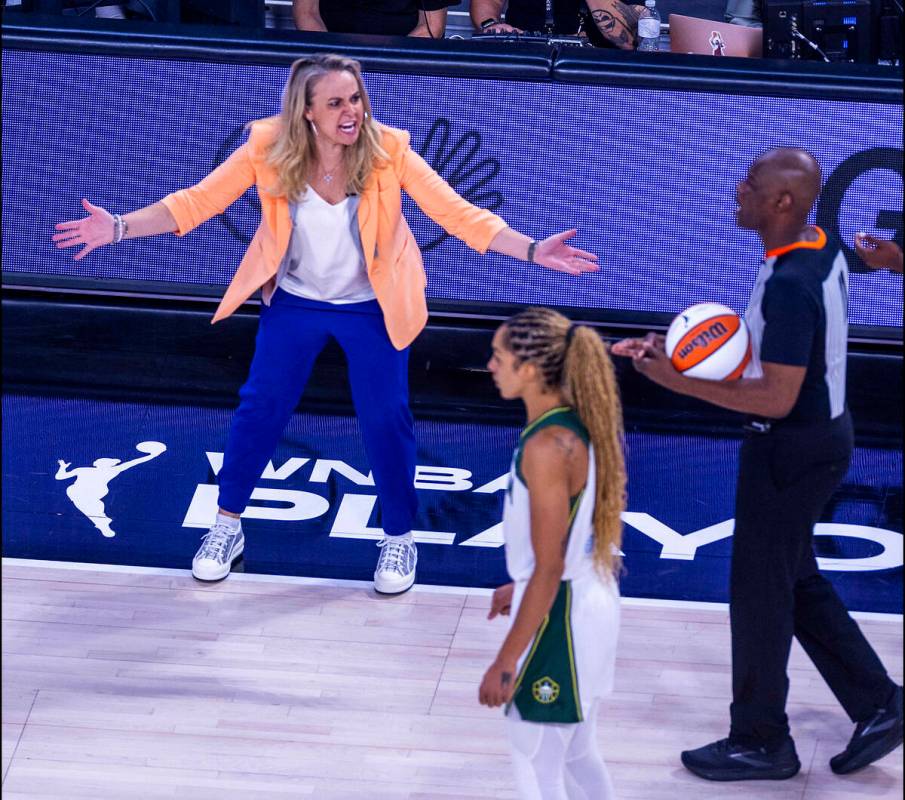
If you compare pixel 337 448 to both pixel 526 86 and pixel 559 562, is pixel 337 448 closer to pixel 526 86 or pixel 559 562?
pixel 526 86

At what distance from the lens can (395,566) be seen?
5.08 metres

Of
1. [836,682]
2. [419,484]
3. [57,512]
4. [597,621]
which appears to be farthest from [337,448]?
[597,621]

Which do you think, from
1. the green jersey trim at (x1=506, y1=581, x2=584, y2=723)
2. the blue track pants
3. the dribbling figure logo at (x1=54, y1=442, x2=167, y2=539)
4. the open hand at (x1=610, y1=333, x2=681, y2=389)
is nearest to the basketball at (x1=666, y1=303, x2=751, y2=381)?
the open hand at (x1=610, y1=333, x2=681, y2=389)

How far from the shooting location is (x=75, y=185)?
700 cm

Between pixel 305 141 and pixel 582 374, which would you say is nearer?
pixel 582 374

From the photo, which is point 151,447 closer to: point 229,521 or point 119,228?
point 229,521

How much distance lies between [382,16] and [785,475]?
4724 mm

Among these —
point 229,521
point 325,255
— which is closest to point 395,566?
point 229,521

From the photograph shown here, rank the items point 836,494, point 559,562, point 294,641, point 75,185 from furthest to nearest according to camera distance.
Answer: point 75,185 → point 836,494 → point 294,641 → point 559,562

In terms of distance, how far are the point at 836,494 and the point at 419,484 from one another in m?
1.73

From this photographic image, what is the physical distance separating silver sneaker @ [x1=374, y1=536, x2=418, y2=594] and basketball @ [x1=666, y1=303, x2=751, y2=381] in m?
1.49

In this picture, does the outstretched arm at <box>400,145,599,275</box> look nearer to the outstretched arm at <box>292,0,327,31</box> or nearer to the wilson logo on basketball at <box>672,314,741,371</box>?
the wilson logo on basketball at <box>672,314,741,371</box>

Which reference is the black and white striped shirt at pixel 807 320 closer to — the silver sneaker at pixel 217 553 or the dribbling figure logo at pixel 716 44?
the silver sneaker at pixel 217 553

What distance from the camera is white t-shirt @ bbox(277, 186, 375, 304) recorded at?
4848 mm
